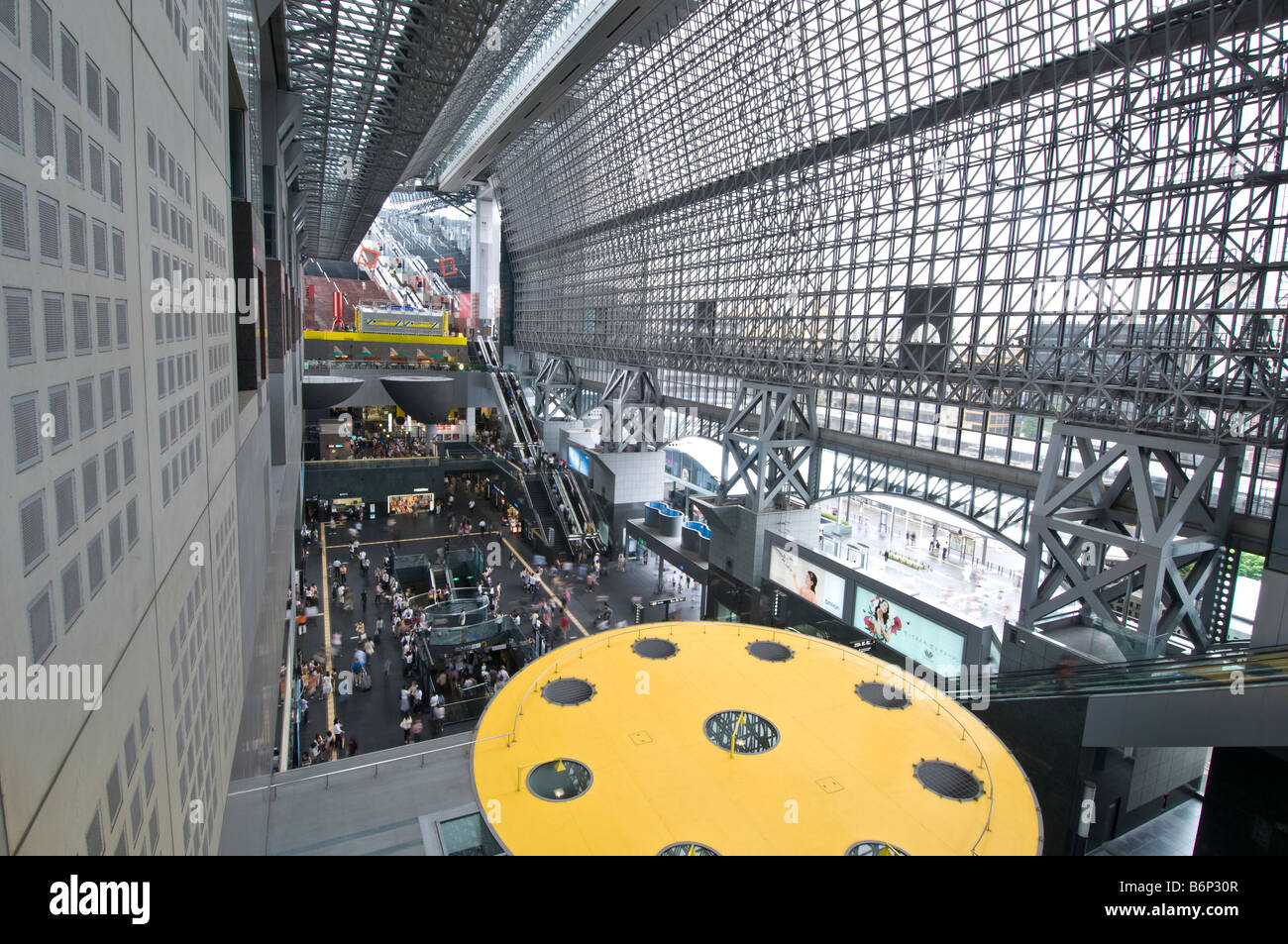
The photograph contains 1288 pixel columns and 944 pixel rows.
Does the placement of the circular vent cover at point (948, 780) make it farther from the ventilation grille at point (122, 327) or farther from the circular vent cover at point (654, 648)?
the ventilation grille at point (122, 327)

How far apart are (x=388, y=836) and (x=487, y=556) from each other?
1861 centimetres

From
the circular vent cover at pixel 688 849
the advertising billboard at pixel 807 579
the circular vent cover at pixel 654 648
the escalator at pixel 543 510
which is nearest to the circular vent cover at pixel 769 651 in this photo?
the circular vent cover at pixel 654 648

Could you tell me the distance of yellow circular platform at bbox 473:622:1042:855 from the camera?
6.26 meters

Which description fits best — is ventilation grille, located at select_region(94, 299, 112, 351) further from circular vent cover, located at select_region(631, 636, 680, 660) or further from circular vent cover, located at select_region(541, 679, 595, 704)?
circular vent cover, located at select_region(631, 636, 680, 660)

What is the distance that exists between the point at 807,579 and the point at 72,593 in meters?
19.7

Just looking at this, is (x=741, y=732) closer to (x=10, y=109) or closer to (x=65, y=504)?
(x=65, y=504)

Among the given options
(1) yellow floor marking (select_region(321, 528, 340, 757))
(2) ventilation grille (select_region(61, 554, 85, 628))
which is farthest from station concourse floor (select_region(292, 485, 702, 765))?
(2) ventilation grille (select_region(61, 554, 85, 628))

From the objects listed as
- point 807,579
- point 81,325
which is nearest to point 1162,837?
point 807,579

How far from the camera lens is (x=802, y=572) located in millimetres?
21109

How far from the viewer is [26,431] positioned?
2344 mm

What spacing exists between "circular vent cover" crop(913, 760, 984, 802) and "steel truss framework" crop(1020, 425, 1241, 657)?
8.05m

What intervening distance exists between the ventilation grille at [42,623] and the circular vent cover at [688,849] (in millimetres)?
4832
